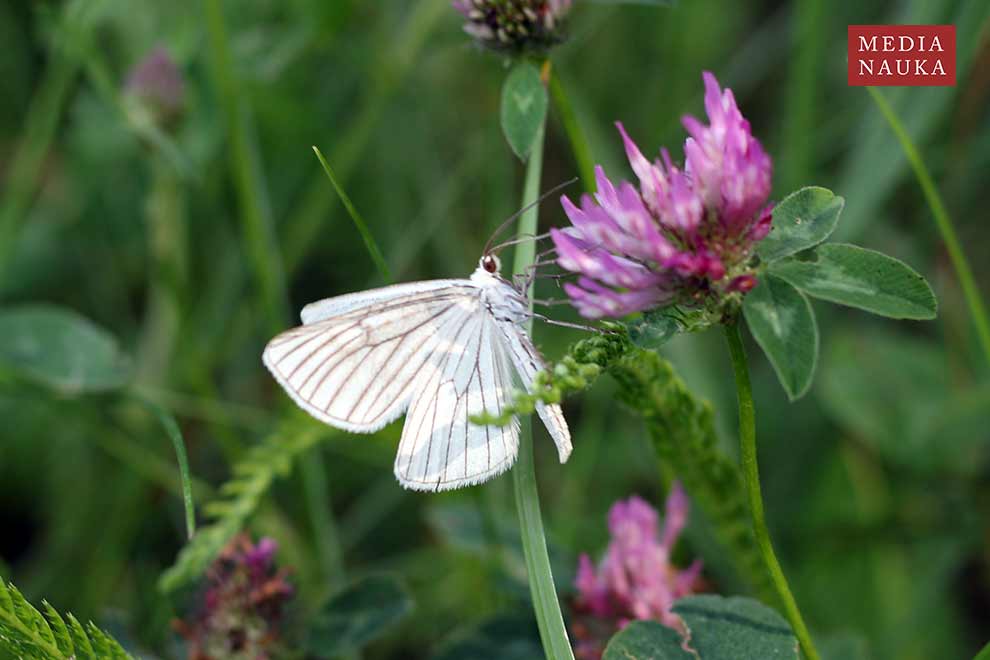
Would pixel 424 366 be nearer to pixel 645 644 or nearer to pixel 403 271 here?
pixel 645 644

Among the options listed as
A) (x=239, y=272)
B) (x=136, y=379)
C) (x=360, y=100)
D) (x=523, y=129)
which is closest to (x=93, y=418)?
(x=136, y=379)

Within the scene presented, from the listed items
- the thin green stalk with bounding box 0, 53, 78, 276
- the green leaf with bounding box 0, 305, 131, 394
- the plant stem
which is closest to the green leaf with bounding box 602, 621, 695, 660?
the plant stem

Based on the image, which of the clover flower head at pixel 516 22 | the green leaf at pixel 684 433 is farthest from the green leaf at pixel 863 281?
the clover flower head at pixel 516 22

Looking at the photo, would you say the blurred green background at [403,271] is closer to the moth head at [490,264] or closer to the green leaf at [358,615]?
the green leaf at [358,615]

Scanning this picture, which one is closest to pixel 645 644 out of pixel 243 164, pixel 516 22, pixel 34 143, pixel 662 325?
pixel 662 325

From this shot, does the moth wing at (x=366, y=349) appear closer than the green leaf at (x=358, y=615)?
Yes
